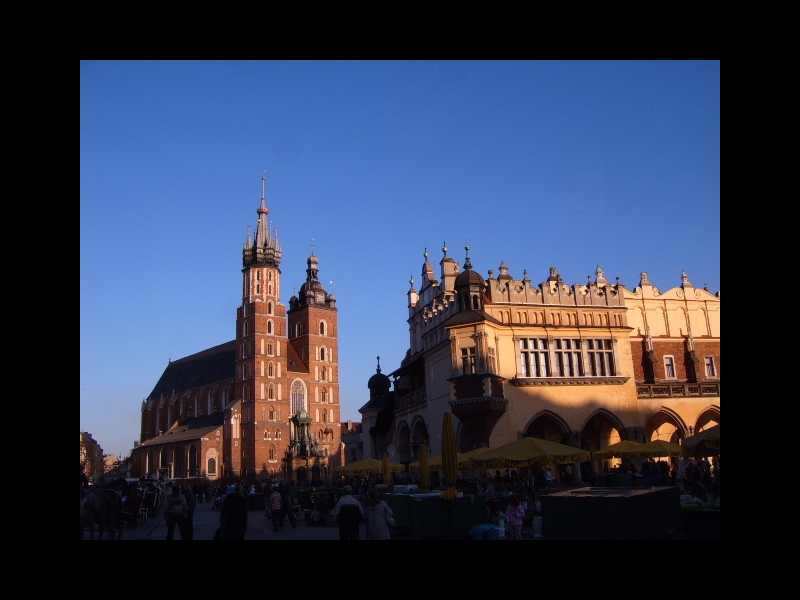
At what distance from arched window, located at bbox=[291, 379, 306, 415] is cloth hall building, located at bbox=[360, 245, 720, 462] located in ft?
215

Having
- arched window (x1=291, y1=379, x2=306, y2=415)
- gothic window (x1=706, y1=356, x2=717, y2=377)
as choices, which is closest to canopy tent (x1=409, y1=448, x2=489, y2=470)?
gothic window (x1=706, y1=356, x2=717, y2=377)

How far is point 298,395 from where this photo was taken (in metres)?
106

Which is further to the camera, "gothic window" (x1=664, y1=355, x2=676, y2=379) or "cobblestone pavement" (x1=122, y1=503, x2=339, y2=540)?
"gothic window" (x1=664, y1=355, x2=676, y2=379)

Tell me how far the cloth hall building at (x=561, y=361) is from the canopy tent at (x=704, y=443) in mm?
11167

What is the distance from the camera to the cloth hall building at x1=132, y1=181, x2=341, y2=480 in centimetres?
9625

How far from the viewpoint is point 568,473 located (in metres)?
32.4

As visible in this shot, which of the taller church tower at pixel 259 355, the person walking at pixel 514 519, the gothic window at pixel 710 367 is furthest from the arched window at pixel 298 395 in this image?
the person walking at pixel 514 519

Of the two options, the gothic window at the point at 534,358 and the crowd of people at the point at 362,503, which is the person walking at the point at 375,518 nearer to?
the crowd of people at the point at 362,503

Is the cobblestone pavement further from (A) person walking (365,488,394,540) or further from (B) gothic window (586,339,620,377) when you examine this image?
(B) gothic window (586,339,620,377)

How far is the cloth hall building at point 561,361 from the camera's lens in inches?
1321

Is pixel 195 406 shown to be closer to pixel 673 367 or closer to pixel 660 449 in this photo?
pixel 673 367

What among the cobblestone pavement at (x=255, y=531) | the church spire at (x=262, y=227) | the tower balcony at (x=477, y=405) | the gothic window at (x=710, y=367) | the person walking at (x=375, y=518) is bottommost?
the cobblestone pavement at (x=255, y=531)

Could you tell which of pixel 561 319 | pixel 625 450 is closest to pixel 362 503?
pixel 625 450
